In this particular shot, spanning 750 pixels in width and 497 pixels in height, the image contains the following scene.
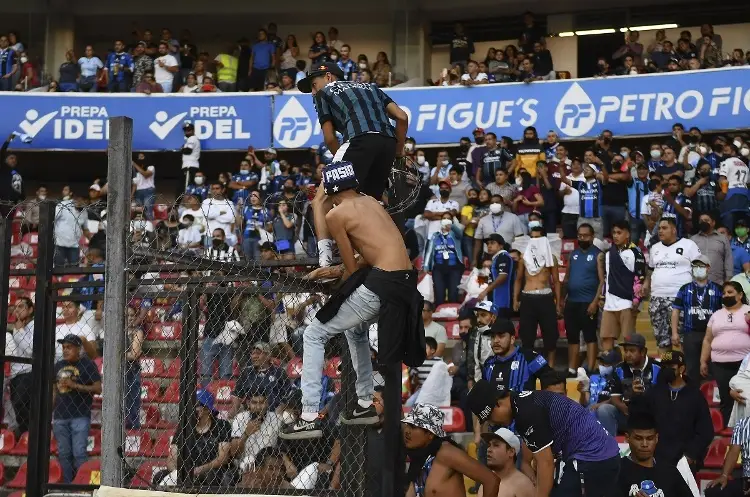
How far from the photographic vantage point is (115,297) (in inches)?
234

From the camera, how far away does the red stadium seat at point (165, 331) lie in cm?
827

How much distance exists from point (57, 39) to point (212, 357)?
Result: 66.8ft

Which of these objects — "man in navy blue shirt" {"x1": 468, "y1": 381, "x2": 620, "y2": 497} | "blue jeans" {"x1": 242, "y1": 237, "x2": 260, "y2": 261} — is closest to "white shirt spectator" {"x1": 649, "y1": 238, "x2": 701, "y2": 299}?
"man in navy blue shirt" {"x1": 468, "y1": 381, "x2": 620, "y2": 497}

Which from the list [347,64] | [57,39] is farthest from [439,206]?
[57,39]

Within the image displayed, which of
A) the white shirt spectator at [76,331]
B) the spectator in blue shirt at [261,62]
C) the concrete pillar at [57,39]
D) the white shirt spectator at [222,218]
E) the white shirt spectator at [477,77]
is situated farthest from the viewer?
the concrete pillar at [57,39]

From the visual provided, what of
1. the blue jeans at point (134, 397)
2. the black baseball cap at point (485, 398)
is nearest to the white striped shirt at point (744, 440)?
the black baseball cap at point (485, 398)

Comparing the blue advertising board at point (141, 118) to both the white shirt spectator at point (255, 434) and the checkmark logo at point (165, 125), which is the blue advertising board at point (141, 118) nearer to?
the checkmark logo at point (165, 125)

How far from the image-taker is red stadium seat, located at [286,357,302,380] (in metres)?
8.04

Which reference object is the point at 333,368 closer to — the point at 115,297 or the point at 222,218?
the point at 115,297

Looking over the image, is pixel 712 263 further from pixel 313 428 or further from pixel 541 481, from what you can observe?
pixel 313 428

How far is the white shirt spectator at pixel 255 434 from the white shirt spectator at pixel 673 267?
23.7 feet

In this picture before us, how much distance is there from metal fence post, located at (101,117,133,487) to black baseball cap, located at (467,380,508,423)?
9.07 feet

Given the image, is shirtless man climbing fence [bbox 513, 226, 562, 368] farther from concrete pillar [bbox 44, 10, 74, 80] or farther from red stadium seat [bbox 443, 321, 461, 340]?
concrete pillar [bbox 44, 10, 74, 80]

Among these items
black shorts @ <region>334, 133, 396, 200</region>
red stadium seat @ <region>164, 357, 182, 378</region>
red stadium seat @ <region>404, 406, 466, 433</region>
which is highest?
black shorts @ <region>334, 133, 396, 200</region>
